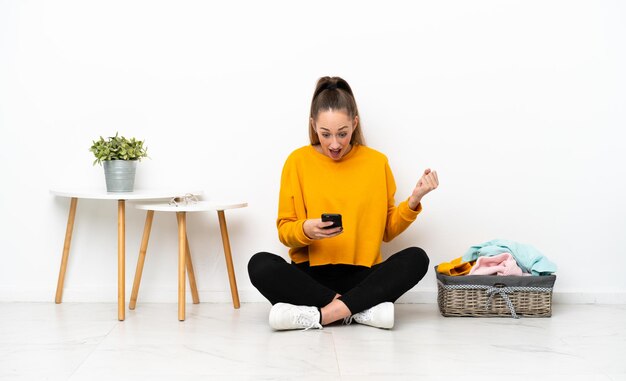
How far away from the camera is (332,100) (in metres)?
2.28

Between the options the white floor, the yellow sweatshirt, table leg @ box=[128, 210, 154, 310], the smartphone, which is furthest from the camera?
table leg @ box=[128, 210, 154, 310]

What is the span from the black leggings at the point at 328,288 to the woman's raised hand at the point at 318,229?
0.41ft

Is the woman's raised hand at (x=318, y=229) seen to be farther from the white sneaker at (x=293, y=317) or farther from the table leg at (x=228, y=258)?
the table leg at (x=228, y=258)

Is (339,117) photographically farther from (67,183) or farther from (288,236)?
(67,183)

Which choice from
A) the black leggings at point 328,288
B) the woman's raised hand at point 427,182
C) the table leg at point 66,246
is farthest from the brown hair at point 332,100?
the table leg at point 66,246

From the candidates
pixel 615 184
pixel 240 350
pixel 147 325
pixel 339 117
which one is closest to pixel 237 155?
pixel 339 117

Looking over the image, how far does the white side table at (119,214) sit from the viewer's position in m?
2.27

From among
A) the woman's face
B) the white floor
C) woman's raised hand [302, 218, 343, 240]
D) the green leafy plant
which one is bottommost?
the white floor

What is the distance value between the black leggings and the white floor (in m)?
0.09

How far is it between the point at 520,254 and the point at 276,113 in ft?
3.01

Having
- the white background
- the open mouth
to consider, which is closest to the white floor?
the white background

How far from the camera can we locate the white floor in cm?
174

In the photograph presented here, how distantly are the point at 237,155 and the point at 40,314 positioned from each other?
0.80 meters

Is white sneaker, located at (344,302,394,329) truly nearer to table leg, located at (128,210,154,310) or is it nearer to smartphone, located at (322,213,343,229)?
smartphone, located at (322,213,343,229)
